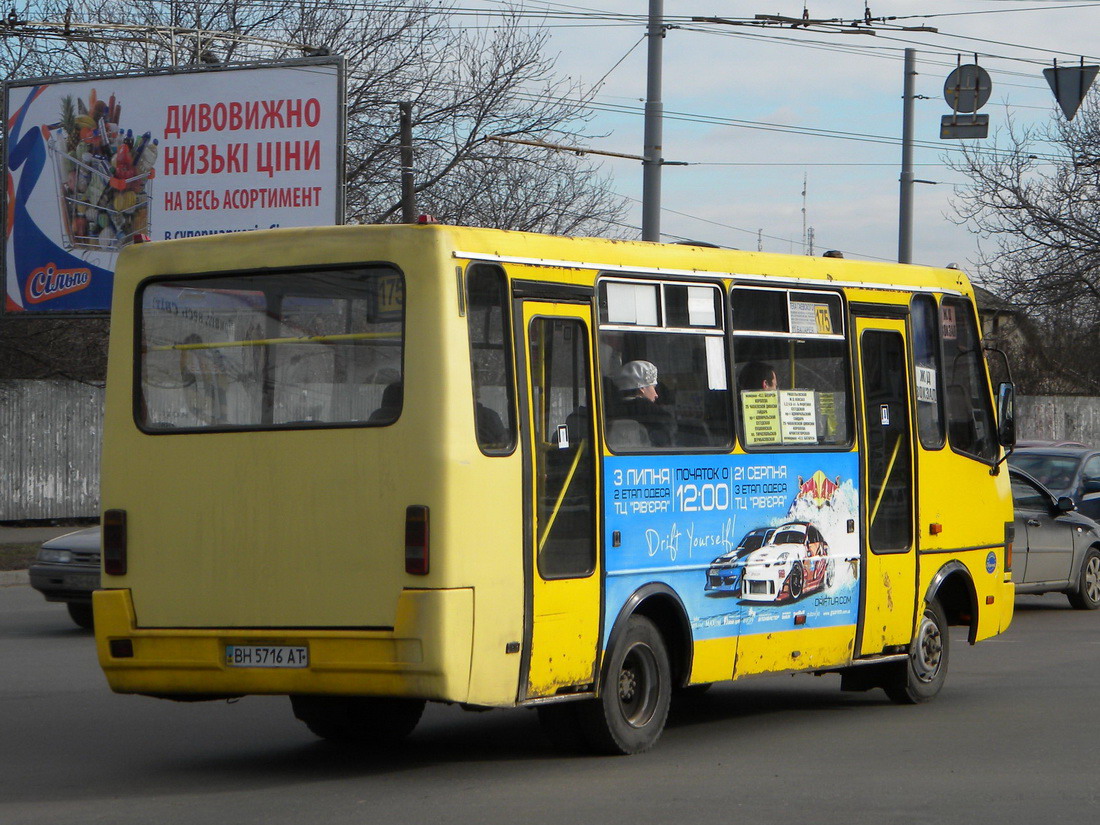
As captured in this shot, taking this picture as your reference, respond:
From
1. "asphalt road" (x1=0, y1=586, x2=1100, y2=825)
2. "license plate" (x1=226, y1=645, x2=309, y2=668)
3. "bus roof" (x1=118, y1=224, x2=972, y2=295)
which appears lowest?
"asphalt road" (x1=0, y1=586, x2=1100, y2=825)

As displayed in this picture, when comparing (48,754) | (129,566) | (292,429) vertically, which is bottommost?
(48,754)

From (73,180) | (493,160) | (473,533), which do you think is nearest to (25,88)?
(73,180)

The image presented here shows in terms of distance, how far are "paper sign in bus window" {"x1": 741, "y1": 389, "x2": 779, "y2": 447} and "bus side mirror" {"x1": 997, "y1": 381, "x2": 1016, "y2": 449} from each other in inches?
88.8

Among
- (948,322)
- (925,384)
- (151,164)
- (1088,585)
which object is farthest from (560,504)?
(151,164)

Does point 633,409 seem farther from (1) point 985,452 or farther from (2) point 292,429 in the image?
(1) point 985,452

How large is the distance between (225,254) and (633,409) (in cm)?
218

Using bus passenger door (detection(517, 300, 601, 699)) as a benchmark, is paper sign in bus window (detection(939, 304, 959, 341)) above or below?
above

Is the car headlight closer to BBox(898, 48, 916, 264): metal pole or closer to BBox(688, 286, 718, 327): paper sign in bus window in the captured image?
BBox(688, 286, 718, 327): paper sign in bus window

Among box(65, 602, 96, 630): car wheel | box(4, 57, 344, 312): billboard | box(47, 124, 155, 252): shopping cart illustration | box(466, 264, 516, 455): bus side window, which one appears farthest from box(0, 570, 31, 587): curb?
box(466, 264, 516, 455): bus side window

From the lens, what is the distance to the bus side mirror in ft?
36.6

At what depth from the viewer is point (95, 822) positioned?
7.02 m

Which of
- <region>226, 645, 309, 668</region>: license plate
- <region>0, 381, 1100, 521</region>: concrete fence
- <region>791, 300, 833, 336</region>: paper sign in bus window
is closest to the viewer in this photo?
<region>226, 645, 309, 668</region>: license plate

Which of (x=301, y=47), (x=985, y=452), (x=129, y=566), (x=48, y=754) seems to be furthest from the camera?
(x=301, y=47)

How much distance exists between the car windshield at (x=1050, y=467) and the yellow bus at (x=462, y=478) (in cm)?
1074
